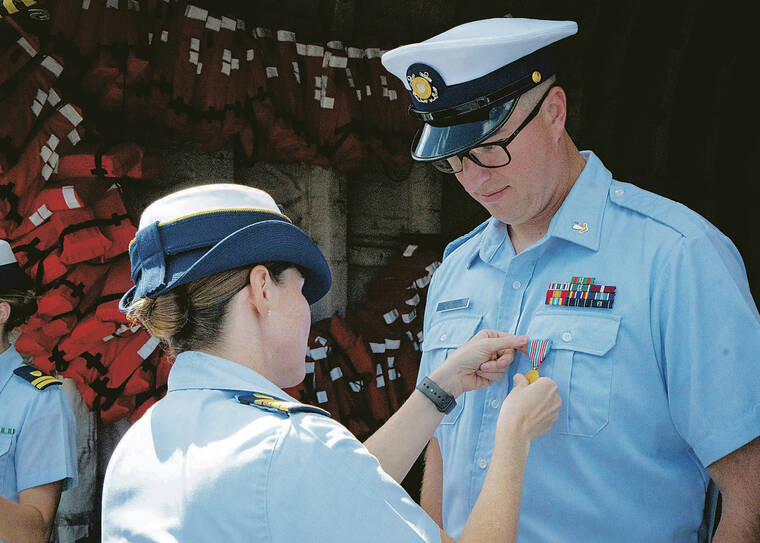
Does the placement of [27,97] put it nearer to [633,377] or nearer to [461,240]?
[461,240]

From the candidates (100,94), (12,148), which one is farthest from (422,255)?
(12,148)

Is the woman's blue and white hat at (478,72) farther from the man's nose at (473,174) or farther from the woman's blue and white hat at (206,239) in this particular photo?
the woman's blue and white hat at (206,239)

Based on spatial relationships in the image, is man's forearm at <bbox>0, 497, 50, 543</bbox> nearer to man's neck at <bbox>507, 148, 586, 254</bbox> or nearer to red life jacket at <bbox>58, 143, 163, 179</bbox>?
red life jacket at <bbox>58, 143, 163, 179</bbox>

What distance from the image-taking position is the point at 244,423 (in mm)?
1490

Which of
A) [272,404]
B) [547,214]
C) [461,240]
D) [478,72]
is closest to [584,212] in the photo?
[547,214]

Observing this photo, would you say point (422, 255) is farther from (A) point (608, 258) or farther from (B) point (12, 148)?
(A) point (608, 258)

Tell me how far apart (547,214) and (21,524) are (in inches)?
91.7

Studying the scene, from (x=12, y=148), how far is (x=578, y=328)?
2.86 m

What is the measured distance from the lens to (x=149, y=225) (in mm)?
1725

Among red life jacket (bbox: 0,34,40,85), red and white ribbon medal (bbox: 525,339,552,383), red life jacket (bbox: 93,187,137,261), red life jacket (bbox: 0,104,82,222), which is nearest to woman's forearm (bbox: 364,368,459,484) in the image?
red and white ribbon medal (bbox: 525,339,552,383)

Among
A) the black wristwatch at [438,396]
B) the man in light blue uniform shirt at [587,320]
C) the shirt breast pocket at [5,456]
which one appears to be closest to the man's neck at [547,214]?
the man in light blue uniform shirt at [587,320]

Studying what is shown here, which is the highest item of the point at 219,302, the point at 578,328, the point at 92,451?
the point at 219,302

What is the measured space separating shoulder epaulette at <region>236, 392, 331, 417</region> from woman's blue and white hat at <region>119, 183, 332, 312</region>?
0.28 m

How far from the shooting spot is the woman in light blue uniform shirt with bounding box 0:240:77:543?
123 inches
